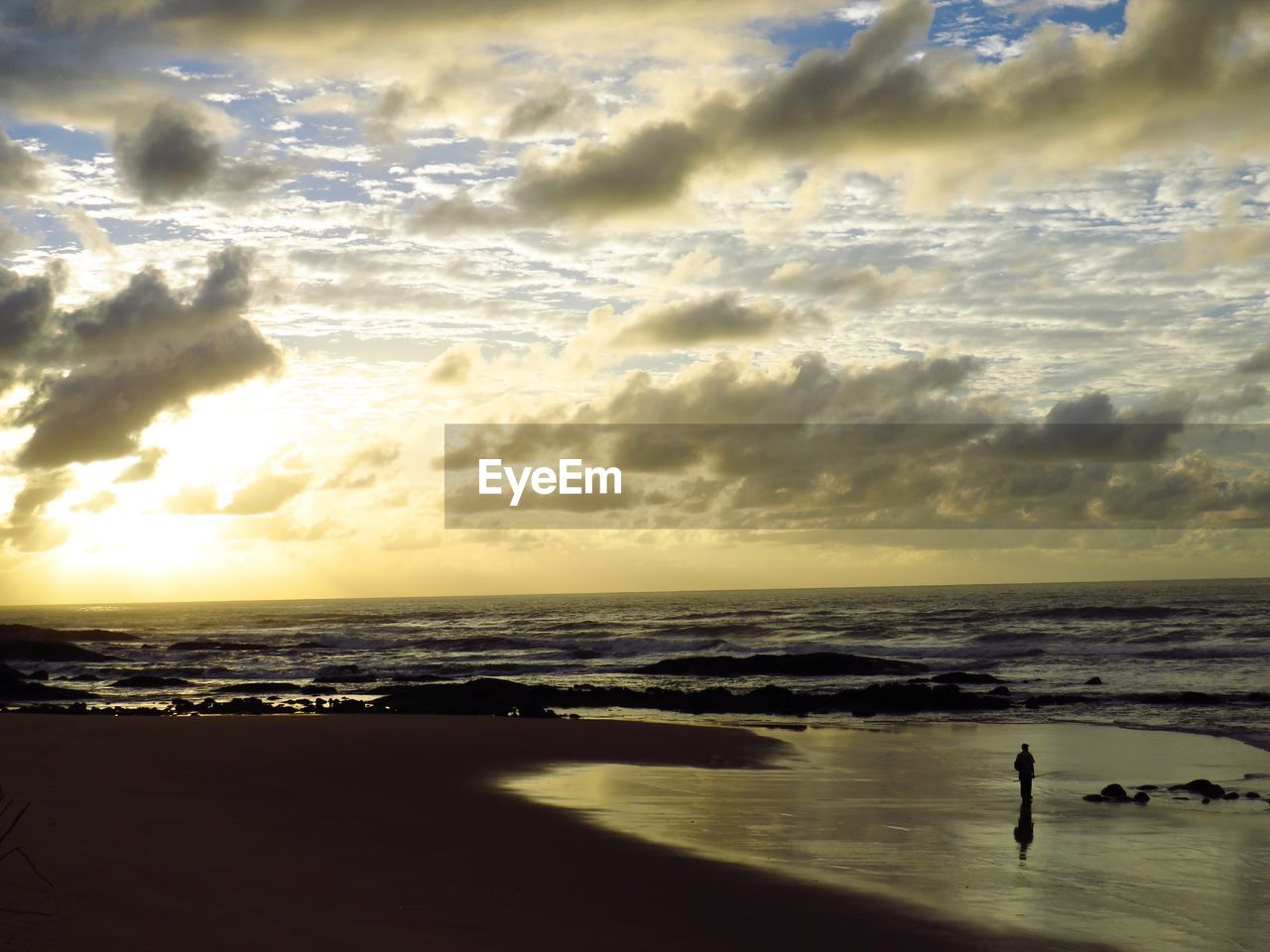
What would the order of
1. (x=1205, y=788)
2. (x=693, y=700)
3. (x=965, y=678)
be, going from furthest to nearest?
(x=965, y=678)
(x=693, y=700)
(x=1205, y=788)

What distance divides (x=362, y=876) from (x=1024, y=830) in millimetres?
9413

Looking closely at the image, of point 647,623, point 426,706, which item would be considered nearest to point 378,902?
point 426,706

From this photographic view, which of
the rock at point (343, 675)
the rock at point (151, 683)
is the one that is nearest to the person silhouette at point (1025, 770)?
the rock at point (343, 675)

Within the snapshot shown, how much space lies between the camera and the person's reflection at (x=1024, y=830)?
1425 cm

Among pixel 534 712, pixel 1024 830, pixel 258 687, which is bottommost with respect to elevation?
pixel 258 687

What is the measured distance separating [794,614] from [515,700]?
67229mm

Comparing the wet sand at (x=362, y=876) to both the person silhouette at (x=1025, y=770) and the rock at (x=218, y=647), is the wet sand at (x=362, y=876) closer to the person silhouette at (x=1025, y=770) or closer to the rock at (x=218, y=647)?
the person silhouette at (x=1025, y=770)

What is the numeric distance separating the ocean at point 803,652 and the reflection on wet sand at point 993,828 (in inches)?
330

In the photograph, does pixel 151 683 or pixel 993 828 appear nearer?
pixel 993 828

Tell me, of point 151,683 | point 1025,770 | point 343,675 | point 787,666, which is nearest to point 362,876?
point 1025,770

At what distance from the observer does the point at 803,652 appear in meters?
64.1

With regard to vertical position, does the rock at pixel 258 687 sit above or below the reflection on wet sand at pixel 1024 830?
below

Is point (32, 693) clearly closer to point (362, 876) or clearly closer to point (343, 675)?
point (343, 675)

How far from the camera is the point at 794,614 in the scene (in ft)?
333
